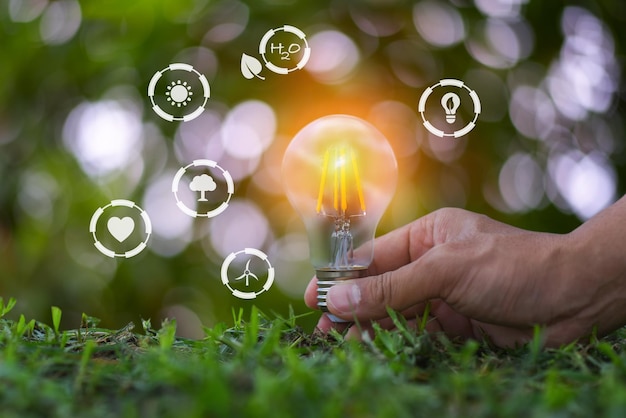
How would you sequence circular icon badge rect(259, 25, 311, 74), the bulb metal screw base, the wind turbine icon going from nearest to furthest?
the bulb metal screw base
circular icon badge rect(259, 25, 311, 74)
the wind turbine icon

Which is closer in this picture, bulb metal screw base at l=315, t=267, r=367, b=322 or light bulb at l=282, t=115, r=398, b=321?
bulb metal screw base at l=315, t=267, r=367, b=322

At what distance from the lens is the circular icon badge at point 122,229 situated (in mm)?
1952

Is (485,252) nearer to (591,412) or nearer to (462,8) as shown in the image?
(591,412)

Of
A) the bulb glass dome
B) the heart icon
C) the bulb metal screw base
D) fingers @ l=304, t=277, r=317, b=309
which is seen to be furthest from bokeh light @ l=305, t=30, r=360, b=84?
the bulb metal screw base

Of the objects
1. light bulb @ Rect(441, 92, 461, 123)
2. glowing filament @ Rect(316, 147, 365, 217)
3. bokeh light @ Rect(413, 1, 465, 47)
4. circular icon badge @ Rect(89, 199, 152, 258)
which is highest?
bokeh light @ Rect(413, 1, 465, 47)

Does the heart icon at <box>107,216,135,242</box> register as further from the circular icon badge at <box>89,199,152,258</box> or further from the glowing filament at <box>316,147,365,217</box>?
the glowing filament at <box>316,147,365,217</box>

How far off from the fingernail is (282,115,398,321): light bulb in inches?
6.2

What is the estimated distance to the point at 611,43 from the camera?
6.22 feet

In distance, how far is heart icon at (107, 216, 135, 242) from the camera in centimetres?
197

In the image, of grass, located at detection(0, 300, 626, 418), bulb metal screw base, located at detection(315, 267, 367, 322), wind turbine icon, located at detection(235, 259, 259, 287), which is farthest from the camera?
wind turbine icon, located at detection(235, 259, 259, 287)

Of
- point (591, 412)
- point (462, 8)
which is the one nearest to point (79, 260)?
point (462, 8)

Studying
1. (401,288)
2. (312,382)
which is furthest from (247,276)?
(312,382)

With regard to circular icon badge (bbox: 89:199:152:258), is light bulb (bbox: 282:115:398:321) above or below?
above

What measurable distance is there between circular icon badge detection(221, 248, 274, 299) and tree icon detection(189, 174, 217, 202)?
0.59ft
